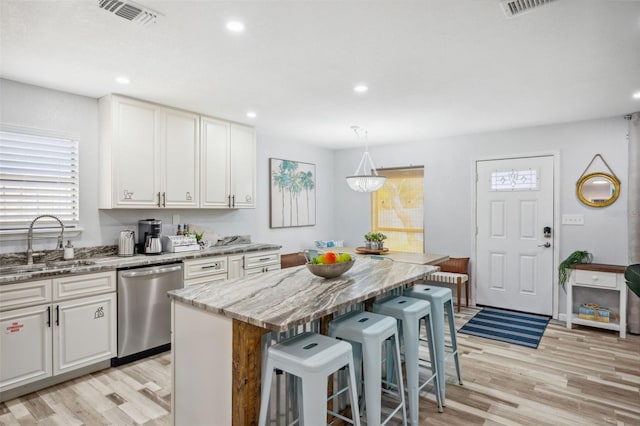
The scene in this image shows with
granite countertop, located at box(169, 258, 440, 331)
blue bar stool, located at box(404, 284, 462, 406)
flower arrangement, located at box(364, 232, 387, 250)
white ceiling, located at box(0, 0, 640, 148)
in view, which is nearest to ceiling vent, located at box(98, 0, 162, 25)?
white ceiling, located at box(0, 0, 640, 148)

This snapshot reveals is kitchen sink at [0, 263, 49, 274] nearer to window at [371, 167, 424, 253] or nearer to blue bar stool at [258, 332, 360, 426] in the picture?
blue bar stool at [258, 332, 360, 426]

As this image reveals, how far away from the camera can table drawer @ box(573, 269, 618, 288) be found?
3994mm

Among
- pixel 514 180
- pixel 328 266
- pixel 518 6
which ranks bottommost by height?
pixel 328 266

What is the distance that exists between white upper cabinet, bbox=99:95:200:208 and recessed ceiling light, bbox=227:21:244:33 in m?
1.81

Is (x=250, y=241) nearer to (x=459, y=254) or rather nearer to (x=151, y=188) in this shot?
(x=151, y=188)

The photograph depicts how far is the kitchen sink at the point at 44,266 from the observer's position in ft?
9.32

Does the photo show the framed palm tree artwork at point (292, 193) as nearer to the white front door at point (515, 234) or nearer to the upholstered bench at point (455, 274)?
the upholstered bench at point (455, 274)

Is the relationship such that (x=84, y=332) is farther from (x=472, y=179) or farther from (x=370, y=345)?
(x=472, y=179)

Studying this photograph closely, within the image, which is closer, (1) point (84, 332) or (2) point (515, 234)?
(1) point (84, 332)

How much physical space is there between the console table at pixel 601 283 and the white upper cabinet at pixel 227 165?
3.91m

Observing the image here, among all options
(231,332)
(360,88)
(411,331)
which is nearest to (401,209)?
(360,88)

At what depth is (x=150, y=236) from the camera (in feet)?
12.2

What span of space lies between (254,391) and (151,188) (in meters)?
2.60

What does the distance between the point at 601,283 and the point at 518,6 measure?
3.47 metres
